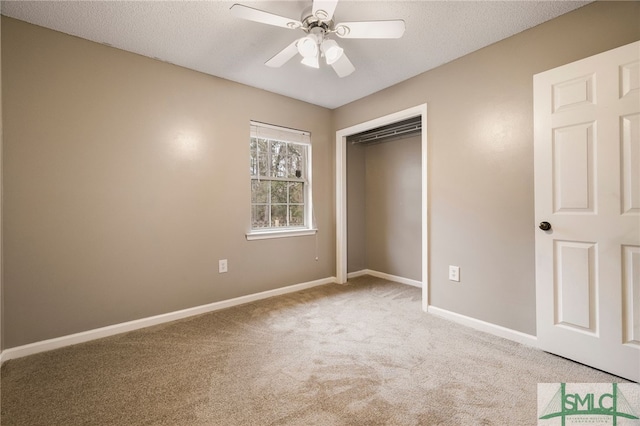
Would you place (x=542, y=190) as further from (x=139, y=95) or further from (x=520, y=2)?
(x=139, y=95)

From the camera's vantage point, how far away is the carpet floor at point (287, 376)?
1.49m

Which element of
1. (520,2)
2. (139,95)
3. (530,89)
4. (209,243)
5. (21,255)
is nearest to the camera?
(520,2)

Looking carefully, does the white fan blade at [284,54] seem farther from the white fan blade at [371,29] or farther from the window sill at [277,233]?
the window sill at [277,233]

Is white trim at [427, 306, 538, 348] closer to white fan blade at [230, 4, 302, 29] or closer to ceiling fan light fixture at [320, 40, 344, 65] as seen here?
ceiling fan light fixture at [320, 40, 344, 65]

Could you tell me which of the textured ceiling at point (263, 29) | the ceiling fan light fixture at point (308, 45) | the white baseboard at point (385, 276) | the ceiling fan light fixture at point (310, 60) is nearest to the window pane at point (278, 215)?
the white baseboard at point (385, 276)

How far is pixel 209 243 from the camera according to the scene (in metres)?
2.96

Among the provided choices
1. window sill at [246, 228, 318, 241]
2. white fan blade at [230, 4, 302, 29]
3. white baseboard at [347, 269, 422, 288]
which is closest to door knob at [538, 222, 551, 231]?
white baseboard at [347, 269, 422, 288]

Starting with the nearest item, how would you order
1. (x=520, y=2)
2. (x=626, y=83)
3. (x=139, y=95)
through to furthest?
(x=626, y=83), (x=520, y=2), (x=139, y=95)

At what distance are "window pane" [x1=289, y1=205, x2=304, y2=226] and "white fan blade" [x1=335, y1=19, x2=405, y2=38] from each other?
88.7 inches

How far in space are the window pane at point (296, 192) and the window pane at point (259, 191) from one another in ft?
1.14

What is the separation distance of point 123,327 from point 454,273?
2.99 metres

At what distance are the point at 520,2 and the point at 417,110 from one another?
1.15 m

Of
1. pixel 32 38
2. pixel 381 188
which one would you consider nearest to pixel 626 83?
pixel 381 188

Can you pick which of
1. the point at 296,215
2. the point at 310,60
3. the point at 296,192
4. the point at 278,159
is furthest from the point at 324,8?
the point at 296,215
